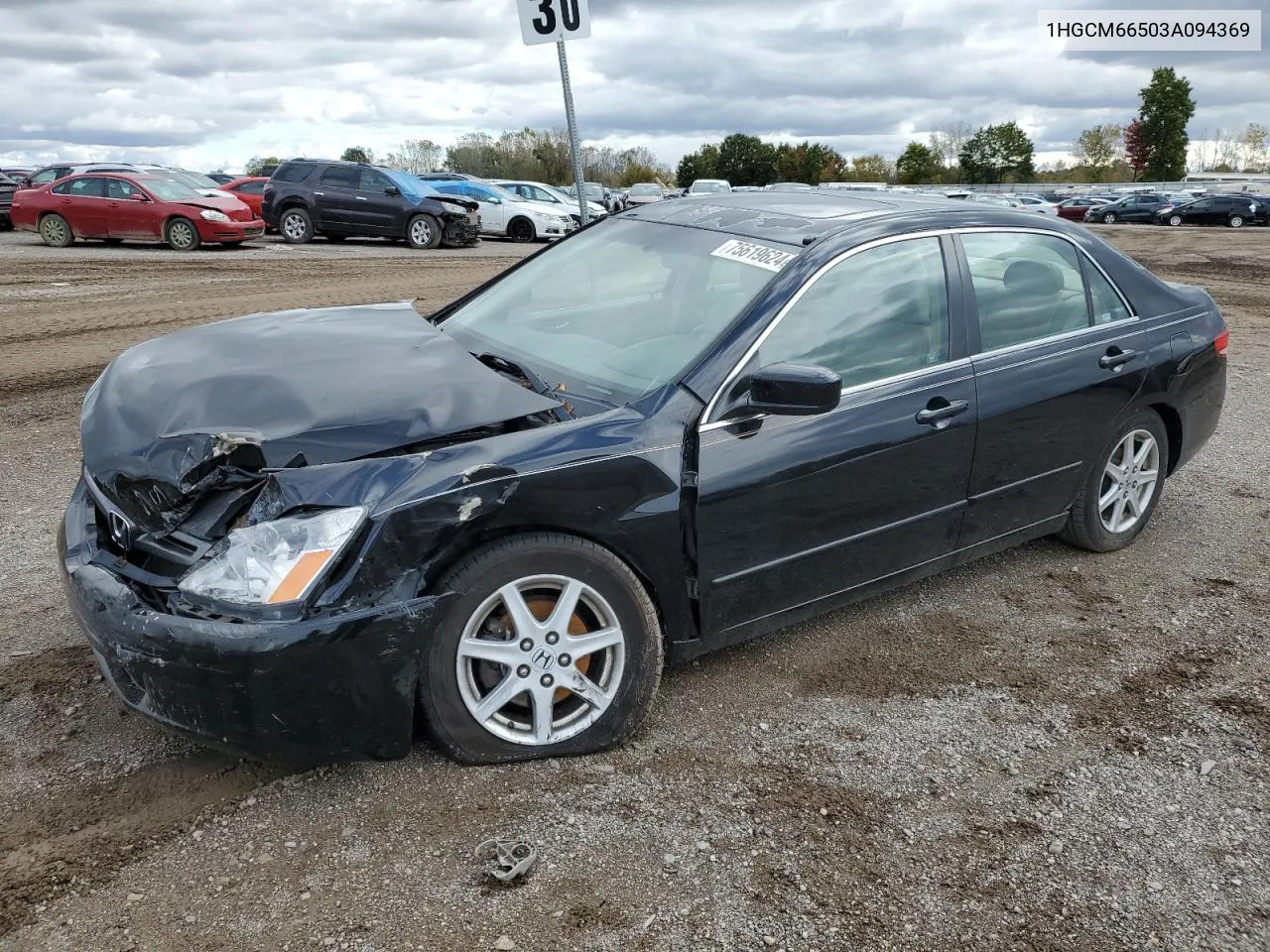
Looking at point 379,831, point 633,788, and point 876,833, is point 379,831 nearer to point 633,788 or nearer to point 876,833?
point 633,788

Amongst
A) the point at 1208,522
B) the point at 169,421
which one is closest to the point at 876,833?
the point at 169,421

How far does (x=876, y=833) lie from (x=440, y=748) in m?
1.26

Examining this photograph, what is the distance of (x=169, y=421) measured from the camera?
3027 mm

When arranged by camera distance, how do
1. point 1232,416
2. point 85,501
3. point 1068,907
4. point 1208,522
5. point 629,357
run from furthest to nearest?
point 1232,416 < point 1208,522 < point 629,357 < point 85,501 < point 1068,907

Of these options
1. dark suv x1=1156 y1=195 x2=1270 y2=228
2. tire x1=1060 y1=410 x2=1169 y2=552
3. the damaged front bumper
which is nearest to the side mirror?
the damaged front bumper

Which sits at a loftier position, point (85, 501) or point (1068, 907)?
point (85, 501)

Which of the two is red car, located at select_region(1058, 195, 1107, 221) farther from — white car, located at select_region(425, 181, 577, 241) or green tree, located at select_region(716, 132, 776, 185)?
green tree, located at select_region(716, 132, 776, 185)

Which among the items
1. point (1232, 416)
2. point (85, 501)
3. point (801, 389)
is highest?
point (801, 389)

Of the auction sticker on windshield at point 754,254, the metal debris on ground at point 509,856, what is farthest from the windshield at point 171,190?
the metal debris on ground at point 509,856

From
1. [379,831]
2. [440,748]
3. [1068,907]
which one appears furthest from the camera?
[440,748]

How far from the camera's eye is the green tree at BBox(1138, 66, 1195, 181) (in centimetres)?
8250

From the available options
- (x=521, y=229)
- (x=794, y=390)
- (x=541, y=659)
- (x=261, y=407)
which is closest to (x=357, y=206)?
(x=521, y=229)

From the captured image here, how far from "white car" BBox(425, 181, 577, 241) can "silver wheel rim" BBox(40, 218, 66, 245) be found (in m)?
7.64

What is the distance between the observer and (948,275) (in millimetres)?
3904
